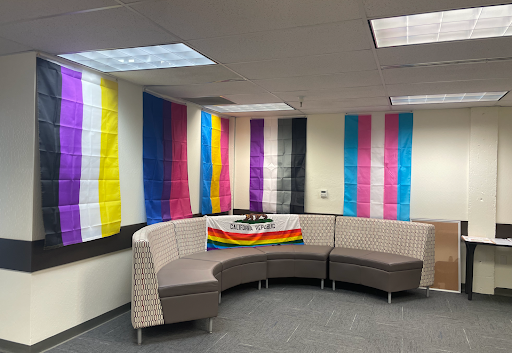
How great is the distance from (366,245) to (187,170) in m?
2.95

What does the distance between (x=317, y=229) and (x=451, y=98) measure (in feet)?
8.91

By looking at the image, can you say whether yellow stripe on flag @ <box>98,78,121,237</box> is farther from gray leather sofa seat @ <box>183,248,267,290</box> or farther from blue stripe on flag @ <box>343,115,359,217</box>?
blue stripe on flag @ <box>343,115,359,217</box>

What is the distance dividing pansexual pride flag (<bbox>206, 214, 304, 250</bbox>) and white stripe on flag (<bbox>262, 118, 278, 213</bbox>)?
0.57m

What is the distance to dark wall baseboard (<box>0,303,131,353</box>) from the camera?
11.3 ft

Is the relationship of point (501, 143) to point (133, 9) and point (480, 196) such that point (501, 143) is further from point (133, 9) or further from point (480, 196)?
point (133, 9)

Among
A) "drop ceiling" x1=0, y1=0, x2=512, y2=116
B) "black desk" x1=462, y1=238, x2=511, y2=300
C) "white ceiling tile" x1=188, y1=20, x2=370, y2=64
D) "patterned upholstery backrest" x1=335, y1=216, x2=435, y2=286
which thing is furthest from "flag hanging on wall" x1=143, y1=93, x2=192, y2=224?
"black desk" x1=462, y1=238, x2=511, y2=300

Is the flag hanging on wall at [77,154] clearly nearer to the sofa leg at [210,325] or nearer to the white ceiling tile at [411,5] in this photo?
the sofa leg at [210,325]

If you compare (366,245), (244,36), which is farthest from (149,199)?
A: (366,245)

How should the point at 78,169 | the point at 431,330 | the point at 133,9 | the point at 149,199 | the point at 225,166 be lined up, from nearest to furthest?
1. the point at 133,9
2. the point at 78,169
3. the point at 431,330
4. the point at 149,199
5. the point at 225,166

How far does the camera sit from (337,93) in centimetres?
488

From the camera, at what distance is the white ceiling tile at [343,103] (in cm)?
532

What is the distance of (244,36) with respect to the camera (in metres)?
2.91

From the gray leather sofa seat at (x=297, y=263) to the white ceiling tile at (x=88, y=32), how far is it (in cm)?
358

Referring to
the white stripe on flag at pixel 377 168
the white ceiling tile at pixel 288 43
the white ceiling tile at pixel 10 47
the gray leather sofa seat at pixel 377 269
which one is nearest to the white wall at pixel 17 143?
the white ceiling tile at pixel 10 47
